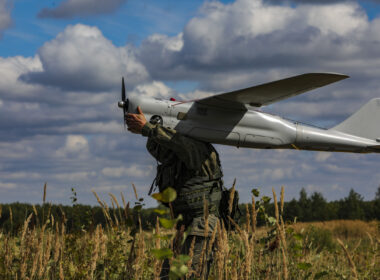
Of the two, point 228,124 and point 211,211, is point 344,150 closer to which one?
point 228,124

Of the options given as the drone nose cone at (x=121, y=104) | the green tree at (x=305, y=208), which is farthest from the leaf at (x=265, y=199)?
the green tree at (x=305, y=208)

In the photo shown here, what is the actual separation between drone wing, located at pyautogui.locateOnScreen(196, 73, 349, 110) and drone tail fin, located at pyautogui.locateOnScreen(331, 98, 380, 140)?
1.64m

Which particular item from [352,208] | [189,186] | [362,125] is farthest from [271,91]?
[352,208]

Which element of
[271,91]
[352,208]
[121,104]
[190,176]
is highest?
[271,91]

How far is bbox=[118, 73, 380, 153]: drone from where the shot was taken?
5.21 m

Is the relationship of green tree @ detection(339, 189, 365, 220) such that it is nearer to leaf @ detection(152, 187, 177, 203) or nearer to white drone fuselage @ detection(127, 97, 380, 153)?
white drone fuselage @ detection(127, 97, 380, 153)

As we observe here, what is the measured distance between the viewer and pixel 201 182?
15.9 feet

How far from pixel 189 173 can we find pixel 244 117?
1.16 metres

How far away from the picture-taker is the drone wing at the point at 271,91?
5137 mm

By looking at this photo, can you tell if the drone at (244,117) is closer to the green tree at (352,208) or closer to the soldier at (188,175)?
the soldier at (188,175)

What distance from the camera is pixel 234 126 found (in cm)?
539

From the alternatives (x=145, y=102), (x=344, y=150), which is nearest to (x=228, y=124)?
(x=145, y=102)

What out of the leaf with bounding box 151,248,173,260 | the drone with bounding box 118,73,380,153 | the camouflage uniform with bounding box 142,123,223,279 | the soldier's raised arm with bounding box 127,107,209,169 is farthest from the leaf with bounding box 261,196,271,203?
the leaf with bounding box 151,248,173,260

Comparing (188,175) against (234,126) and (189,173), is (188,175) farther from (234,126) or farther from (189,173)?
(234,126)
